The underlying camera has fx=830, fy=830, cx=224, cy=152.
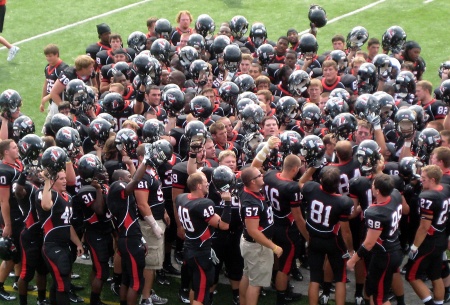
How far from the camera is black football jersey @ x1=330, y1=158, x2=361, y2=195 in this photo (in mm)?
9375

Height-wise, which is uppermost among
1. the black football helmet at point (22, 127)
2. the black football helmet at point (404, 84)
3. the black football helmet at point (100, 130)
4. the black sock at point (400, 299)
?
the black football helmet at point (22, 127)

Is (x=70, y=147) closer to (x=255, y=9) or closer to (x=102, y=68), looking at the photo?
(x=102, y=68)

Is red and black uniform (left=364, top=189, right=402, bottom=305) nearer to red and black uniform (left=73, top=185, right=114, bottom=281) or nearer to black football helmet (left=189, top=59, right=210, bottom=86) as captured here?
red and black uniform (left=73, top=185, right=114, bottom=281)

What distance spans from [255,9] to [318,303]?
11.9m

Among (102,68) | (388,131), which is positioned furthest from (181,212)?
(102,68)

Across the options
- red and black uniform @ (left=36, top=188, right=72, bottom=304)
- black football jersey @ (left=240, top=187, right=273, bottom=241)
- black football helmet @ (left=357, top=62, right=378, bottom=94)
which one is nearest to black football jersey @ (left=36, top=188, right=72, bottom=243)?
red and black uniform @ (left=36, top=188, right=72, bottom=304)

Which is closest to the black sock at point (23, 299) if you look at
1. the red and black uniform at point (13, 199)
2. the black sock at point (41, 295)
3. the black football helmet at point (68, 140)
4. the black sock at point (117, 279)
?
the black sock at point (41, 295)

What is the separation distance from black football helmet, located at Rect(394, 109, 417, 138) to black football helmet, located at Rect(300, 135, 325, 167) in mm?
1269

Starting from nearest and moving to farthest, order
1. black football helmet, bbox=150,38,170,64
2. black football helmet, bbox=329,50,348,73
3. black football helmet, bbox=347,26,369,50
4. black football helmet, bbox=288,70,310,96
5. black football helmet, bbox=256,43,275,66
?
black football helmet, bbox=288,70,310,96 → black football helmet, bbox=150,38,170,64 → black football helmet, bbox=329,50,348,73 → black football helmet, bbox=256,43,275,66 → black football helmet, bbox=347,26,369,50

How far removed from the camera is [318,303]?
31.6ft

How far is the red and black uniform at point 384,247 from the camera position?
28.2ft

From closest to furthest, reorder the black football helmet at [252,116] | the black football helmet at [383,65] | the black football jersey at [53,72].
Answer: the black football helmet at [252,116]
the black football helmet at [383,65]
the black football jersey at [53,72]

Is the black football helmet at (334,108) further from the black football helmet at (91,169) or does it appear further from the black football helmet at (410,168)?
the black football helmet at (91,169)

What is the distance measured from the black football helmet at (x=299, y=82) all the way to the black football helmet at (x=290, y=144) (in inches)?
90.6
